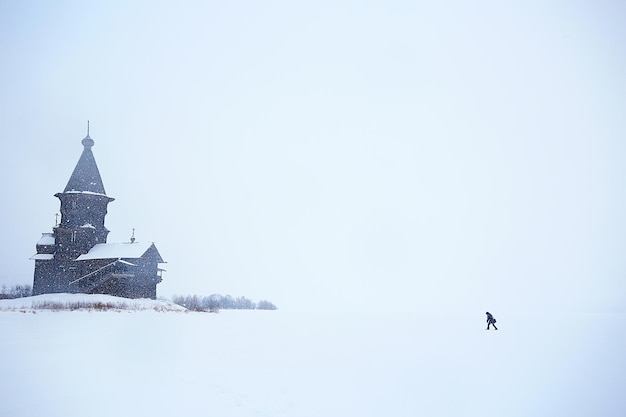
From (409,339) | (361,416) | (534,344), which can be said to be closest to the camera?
(361,416)

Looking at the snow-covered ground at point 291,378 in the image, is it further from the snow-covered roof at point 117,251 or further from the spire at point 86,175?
the spire at point 86,175

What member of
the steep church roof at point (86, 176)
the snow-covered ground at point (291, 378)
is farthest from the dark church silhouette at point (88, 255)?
the snow-covered ground at point (291, 378)

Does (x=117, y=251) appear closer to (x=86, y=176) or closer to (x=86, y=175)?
(x=86, y=176)

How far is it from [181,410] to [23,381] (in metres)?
3.75

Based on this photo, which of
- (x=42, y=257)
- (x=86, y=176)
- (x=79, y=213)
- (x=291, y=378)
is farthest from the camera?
(x=42, y=257)

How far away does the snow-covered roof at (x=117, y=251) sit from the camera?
44781 mm

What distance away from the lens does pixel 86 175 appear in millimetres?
46625

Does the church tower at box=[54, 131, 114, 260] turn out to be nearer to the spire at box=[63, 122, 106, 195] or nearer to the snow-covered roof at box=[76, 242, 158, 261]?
the spire at box=[63, 122, 106, 195]

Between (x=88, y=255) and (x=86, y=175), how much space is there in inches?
352

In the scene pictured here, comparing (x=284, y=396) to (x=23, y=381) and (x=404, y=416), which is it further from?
(x=23, y=381)

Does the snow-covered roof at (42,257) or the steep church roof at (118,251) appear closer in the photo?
the steep church roof at (118,251)

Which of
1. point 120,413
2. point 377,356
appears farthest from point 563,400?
point 120,413

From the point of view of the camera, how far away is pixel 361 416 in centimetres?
741

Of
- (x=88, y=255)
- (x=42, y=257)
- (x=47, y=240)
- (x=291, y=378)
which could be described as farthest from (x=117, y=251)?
(x=291, y=378)
